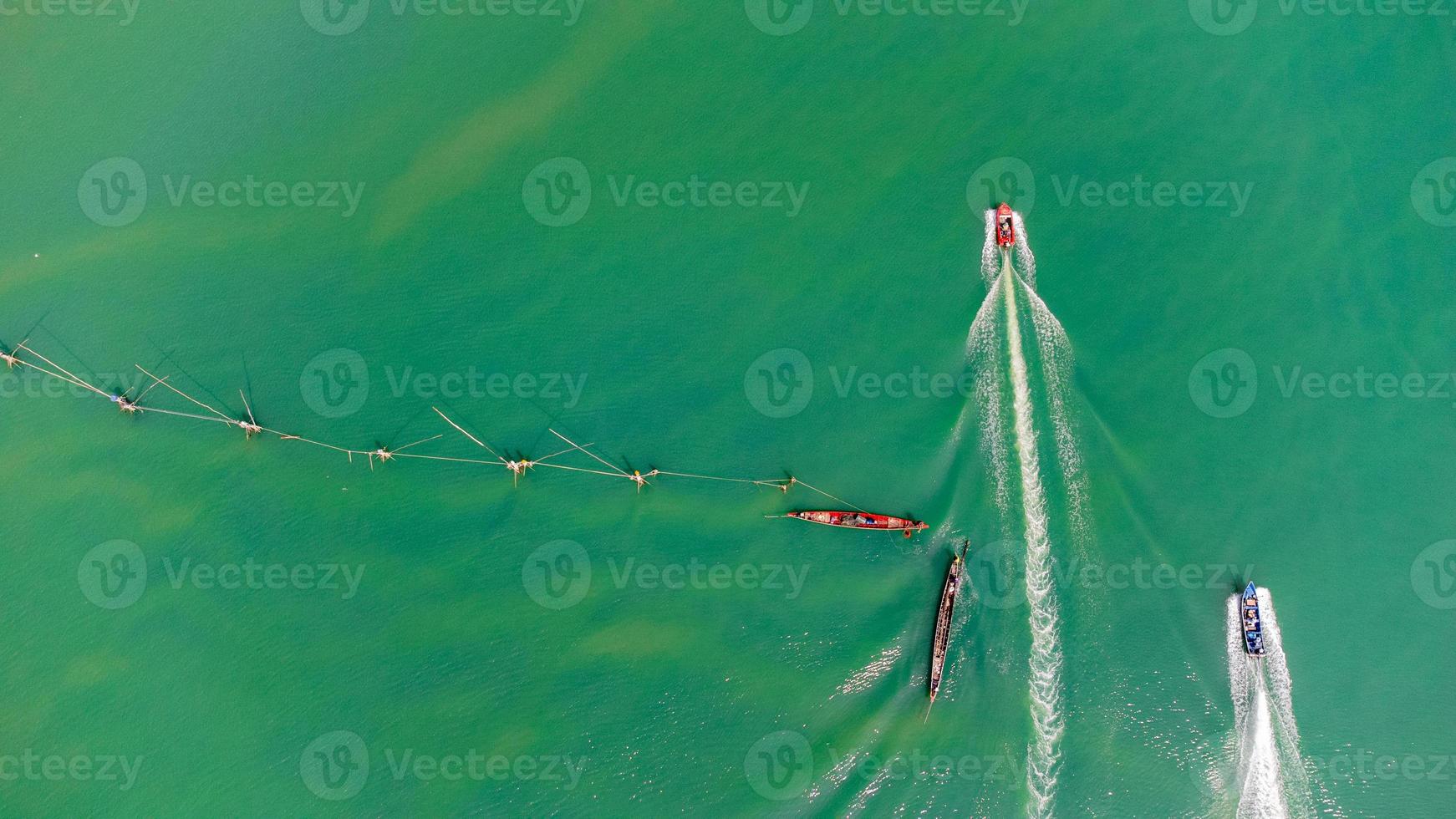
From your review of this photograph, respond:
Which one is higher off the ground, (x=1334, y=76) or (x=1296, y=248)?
(x=1334, y=76)

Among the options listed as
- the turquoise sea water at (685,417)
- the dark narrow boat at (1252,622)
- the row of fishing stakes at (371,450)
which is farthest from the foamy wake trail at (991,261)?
the dark narrow boat at (1252,622)

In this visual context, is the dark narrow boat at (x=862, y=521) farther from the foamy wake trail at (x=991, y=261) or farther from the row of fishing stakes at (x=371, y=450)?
the foamy wake trail at (x=991, y=261)

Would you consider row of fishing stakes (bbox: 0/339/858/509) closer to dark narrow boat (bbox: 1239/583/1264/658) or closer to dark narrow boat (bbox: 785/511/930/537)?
dark narrow boat (bbox: 785/511/930/537)

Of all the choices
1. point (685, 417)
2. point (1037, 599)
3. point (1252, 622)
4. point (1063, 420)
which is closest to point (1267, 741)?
point (1252, 622)

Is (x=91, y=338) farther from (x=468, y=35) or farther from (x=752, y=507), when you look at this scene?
(x=752, y=507)

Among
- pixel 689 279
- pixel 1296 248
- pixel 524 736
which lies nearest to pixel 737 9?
pixel 689 279

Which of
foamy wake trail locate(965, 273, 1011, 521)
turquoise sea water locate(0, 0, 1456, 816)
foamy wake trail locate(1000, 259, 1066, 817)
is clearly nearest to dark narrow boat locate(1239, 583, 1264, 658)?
turquoise sea water locate(0, 0, 1456, 816)
